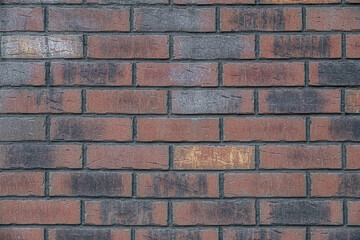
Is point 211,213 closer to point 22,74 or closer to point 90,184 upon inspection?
point 90,184

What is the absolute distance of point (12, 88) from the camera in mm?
1674

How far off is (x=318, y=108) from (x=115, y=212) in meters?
0.92

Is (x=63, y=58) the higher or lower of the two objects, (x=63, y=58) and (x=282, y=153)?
the higher

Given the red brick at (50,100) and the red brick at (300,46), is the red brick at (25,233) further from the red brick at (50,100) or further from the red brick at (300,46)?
the red brick at (300,46)

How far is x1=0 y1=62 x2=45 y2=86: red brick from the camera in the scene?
1.67 m

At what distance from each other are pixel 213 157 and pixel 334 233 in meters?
0.57

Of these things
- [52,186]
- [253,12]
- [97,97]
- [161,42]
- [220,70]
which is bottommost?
[52,186]

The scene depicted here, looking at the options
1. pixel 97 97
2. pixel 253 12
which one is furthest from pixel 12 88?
pixel 253 12

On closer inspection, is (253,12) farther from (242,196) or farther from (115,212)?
(115,212)

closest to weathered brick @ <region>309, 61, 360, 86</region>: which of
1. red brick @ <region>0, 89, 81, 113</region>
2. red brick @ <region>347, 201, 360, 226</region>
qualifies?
red brick @ <region>347, 201, 360, 226</region>

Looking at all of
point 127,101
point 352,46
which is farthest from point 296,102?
point 127,101

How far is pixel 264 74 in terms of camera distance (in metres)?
1.67

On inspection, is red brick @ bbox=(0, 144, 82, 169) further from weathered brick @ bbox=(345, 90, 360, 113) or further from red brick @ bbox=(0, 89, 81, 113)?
weathered brick @ bbox=(345, 90, 360, 113)

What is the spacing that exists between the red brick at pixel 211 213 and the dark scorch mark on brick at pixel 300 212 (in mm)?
124
